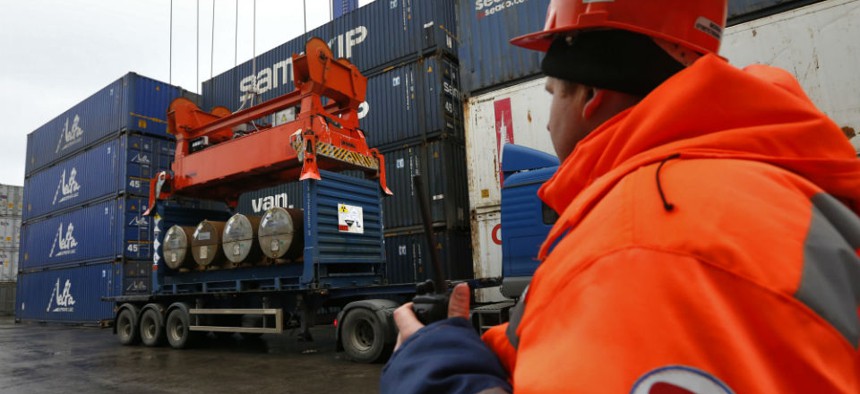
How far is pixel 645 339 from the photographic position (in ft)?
1.82

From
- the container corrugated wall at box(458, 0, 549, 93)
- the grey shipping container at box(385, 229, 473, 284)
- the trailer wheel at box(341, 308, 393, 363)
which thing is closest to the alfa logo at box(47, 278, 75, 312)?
the grey shipping container at box(385, 229, 473, 284)

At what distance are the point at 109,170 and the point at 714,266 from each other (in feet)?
60.4

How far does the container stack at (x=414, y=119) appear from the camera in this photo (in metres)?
11.0

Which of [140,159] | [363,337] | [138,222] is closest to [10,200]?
[140,159]

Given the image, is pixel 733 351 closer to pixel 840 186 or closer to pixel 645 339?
pixel 645 339

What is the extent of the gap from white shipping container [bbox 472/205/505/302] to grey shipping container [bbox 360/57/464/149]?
309 centimetres

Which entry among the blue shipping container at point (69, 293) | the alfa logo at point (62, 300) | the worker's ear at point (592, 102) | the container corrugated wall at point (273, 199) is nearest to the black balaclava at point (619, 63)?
the worker's ear at point (592, 102)

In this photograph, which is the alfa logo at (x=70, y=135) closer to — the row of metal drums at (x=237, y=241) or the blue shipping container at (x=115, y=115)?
the blue shipping container at (x=115, y=115)

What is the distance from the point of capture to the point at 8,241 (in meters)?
26.5

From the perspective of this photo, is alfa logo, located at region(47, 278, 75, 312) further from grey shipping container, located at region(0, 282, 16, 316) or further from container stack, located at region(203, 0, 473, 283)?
grey shipping container, located at region(0, 282, 16, 316)

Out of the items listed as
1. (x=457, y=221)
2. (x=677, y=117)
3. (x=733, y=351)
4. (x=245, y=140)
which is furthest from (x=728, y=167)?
(x=457, y=221)

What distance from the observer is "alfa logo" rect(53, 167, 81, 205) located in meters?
17.0

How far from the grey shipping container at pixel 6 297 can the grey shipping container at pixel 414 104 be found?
26418 millimetres

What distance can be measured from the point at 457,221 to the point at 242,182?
461 centimetres
